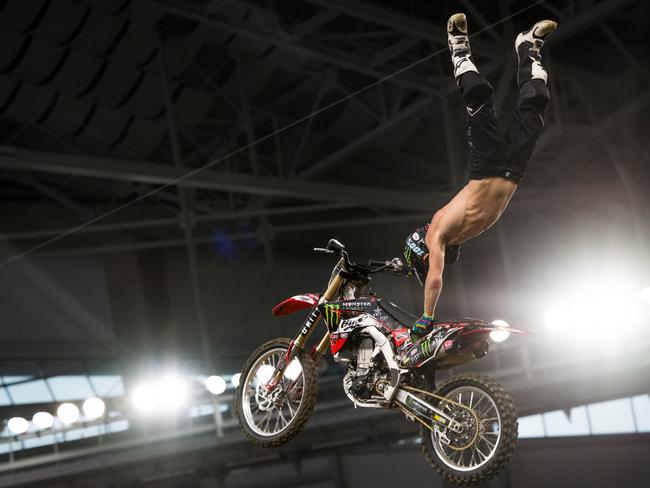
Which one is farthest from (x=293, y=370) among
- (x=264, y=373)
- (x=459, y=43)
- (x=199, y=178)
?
(x=199, y=178)

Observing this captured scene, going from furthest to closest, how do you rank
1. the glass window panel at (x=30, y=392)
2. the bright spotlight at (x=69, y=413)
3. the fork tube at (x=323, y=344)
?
the glass window panel at (x=30, y=392) < the bright spotlight at (x=69, y=413) < the fork tube at (x=323, y=344)

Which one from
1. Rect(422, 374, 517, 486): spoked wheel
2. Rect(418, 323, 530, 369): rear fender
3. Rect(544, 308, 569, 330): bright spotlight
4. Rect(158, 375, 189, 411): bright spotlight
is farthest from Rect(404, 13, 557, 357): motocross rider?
Rect(544, 308, 569, 330): bright spotlight

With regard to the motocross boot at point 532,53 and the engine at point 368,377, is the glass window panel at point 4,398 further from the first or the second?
the motocross boot at point 532,53

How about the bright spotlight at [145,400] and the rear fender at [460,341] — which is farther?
the bright spotlight at [145,400]

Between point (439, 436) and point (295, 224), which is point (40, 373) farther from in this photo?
point (439, 436)

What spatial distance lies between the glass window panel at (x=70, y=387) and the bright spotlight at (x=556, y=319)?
12573 mm

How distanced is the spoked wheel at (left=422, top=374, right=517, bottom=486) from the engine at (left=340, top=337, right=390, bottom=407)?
409 mm

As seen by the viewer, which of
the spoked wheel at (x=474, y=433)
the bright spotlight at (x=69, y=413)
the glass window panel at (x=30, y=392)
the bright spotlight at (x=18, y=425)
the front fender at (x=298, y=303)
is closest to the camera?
the spoked wheel at (x=474, y=433)

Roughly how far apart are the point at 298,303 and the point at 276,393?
0.68m

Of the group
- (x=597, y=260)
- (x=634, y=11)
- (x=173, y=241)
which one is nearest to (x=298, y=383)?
(x=634, y=11)

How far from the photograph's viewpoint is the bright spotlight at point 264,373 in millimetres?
6964

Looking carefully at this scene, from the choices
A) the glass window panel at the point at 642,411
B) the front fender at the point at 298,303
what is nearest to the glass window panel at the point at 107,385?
the glass window panel at the point at 642,411

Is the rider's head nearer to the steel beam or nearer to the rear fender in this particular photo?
the rear fender

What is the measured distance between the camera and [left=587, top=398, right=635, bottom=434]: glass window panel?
21.8 metres
